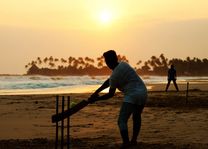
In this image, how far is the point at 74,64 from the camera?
6521 inches

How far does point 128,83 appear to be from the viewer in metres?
8.95

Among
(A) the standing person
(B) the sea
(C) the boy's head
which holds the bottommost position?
(B) the sea

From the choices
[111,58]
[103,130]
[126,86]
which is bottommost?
[103,130]

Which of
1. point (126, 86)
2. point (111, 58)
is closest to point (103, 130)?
point (126, 86)

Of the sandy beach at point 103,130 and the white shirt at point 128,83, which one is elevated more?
the white shirt at point 128,83

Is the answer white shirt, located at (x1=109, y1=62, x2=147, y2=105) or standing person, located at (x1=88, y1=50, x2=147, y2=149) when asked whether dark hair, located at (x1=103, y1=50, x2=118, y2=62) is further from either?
white shirt, located at (x1=109, y1=62, x2=147, y2=105)

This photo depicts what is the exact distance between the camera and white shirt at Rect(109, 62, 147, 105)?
8.85m

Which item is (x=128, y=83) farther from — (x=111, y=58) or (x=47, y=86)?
(x=47, y=86)

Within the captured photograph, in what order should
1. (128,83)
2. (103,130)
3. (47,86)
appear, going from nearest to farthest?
(128,83) < (103,130) < (47,86)

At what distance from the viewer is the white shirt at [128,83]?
885 centimetres

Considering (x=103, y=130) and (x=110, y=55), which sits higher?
(x=110, y=55)

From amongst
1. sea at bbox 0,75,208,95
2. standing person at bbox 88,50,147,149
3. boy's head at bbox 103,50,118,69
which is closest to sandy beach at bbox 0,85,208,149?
standing person at bbox 88,50,147,149

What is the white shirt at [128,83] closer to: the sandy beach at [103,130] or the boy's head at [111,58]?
the boy's head at [111,58]

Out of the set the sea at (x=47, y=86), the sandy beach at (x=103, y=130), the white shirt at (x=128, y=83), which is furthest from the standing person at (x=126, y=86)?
the sea at (x=47, y=86)
